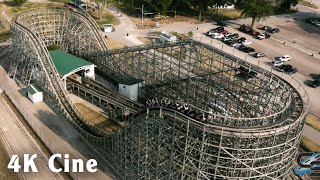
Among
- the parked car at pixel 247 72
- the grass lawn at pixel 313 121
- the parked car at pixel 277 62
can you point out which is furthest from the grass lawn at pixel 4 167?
the parked car at pixel 277 62

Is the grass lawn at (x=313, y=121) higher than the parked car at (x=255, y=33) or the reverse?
the reverse

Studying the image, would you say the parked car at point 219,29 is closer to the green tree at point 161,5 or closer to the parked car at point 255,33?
the parked car at point 255,33

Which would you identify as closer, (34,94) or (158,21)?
(34,94)

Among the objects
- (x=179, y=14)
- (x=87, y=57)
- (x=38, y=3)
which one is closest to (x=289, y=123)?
(x=87, y=57)

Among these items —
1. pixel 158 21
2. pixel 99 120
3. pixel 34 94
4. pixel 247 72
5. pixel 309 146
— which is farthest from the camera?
pixel 158 21

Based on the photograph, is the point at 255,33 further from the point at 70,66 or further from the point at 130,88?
the point at 70,66

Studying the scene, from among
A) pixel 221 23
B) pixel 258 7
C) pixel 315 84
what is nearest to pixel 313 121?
pixel 315 84

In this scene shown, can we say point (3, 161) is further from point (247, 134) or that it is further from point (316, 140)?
point (316, 140)
